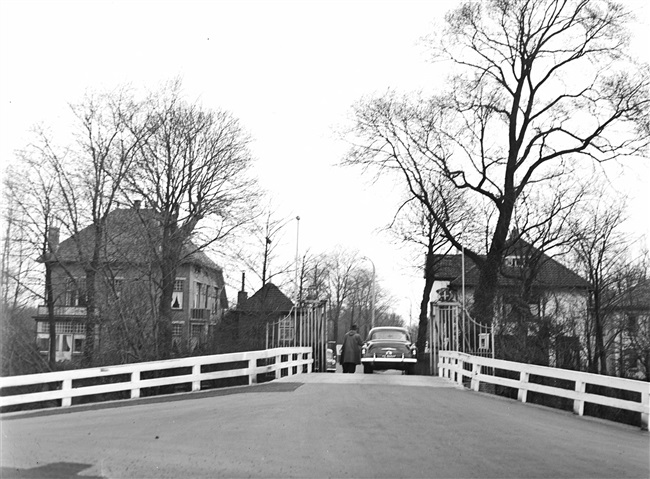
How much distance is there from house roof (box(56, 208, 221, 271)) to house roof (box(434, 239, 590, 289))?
1594 cm

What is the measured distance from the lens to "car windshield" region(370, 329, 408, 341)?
28.8m

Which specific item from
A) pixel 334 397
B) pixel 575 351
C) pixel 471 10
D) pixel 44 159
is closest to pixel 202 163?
pixel 44 159

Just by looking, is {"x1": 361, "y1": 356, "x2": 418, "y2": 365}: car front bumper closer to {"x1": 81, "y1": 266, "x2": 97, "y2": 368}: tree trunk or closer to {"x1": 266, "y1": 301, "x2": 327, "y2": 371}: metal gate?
{"x1": 266, "y1": 301, "x2": 327, "y2": 371}: metal gate

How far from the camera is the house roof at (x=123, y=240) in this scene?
97.3 ft

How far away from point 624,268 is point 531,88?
1489 centimetres

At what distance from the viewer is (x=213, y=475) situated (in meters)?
7.45

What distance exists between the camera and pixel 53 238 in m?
29.5

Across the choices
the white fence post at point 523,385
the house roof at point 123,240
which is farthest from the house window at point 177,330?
the white fence post at point 523,385

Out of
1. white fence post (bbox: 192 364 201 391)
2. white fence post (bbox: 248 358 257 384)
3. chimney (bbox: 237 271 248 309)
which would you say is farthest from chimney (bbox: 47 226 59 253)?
chimney (bbox: 237 271 248 309)

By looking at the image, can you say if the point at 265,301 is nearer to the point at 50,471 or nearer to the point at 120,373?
the point at 120,373

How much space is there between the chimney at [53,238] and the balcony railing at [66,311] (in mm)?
2265

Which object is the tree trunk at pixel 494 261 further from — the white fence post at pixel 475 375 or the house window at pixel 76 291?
the house window at pixel 76 291

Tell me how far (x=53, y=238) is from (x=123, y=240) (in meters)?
2.70

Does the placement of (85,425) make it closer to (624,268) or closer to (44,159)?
(44,159)
